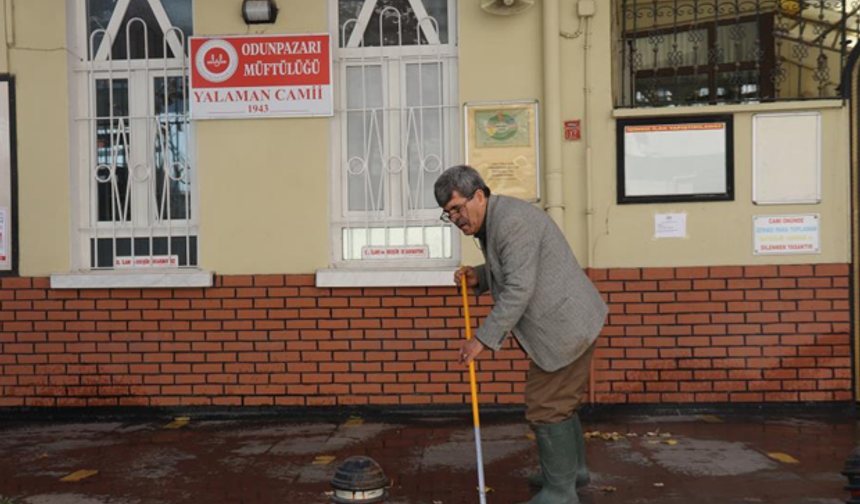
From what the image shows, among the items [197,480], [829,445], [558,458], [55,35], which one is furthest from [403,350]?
[55,35]

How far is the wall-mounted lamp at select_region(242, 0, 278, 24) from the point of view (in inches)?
263

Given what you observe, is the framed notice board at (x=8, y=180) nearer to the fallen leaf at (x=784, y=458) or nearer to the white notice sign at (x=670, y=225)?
the white notice sign at (x=670, y=225)

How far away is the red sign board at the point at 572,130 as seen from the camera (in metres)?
6.61

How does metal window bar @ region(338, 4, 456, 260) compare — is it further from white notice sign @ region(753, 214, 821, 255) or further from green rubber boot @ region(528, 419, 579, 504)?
green rubber boot @ region(528, 419, 579, 504)

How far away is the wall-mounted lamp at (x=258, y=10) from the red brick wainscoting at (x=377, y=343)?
204 cm

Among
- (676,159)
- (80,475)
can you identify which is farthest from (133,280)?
(676,159)

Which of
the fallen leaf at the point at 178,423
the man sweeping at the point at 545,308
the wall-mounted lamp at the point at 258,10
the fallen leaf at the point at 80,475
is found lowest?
the fallen leaf at the point at 80,475

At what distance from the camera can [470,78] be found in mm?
6691

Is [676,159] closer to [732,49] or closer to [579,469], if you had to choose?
[732,49]

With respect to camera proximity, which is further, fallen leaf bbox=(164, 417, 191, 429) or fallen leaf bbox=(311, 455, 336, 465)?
fallen leaf bbox=(164, 417, 191, 429)

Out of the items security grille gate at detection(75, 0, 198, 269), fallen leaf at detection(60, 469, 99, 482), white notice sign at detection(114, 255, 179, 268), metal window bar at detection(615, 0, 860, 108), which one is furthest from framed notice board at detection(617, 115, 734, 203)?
fallen leaf at detection(60, 469, 99, 482)

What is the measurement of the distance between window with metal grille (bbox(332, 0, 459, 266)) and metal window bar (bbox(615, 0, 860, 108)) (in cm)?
150

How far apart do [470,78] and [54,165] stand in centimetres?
340

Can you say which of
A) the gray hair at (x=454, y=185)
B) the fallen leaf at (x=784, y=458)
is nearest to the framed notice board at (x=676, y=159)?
the fallen leaf at (x=784, y=458)
